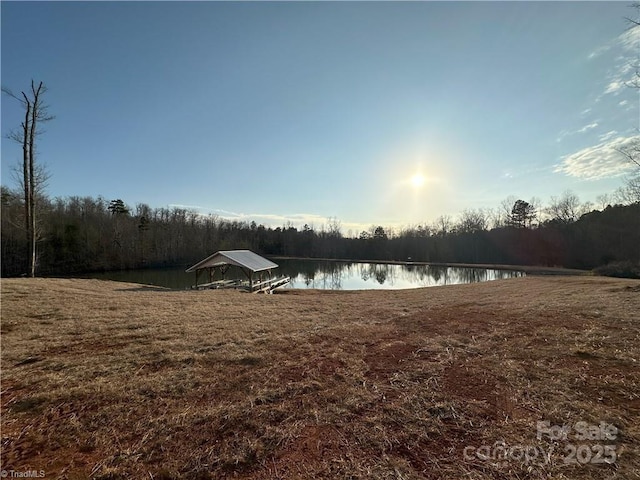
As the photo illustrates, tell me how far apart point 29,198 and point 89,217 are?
3463cm

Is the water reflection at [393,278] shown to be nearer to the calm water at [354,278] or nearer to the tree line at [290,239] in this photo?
the calm water at [354,278]

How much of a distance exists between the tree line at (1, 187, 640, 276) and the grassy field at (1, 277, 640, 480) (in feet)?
57.6

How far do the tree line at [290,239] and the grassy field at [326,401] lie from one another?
691 inches

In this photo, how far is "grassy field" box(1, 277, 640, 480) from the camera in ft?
6.63

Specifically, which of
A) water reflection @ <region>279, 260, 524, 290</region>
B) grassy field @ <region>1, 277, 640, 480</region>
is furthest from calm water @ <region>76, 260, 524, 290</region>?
grassy field @ <region>1, 277, 640, 480</region>

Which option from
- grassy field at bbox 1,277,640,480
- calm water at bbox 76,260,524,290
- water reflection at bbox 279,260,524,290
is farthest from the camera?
water reflection at bbox 279,260,524,290

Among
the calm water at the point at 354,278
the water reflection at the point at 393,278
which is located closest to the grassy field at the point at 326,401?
the calm water at the point at 354,278

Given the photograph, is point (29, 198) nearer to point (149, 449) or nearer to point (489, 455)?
point (149, 449)

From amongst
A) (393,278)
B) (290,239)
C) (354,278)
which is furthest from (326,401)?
(290,239)

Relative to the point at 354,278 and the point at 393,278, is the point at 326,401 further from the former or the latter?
the point at 354,278

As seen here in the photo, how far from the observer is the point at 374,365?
3.72 metres

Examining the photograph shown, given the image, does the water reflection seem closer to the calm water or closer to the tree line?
the calm water

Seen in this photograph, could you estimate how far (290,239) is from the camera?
6494cm

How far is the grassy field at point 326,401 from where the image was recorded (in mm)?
2022
